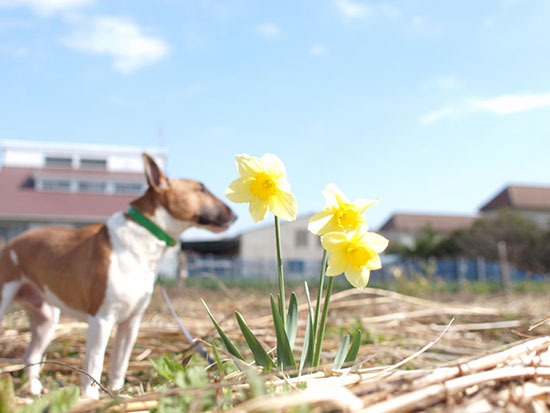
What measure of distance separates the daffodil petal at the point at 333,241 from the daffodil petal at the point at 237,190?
10.6 inches

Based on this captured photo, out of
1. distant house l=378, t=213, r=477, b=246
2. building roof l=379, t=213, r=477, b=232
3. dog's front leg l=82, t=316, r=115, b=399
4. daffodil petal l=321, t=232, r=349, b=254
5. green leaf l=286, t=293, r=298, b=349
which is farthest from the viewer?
building roof l=379, t=213, r=477, b=232

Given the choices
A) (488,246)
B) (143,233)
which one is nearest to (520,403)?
(143,233)

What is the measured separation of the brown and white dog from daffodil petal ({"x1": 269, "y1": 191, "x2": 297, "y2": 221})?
1.58m

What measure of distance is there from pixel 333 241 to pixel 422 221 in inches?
1704

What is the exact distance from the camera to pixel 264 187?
1402 millimetres

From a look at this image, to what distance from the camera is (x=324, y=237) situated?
4.39ft

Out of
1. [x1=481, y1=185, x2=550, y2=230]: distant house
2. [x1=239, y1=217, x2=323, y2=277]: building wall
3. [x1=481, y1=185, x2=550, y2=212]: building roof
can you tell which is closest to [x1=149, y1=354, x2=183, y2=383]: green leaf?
[x1=239, y1=217, x2=323, y2=277]: building wall

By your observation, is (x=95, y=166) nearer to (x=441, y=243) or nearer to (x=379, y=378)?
(x=441, y=243)

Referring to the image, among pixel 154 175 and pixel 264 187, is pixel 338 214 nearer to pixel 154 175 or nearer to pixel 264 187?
pixel 264 187

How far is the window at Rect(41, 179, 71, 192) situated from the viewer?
28875 millimetres

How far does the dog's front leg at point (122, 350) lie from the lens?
2738mm

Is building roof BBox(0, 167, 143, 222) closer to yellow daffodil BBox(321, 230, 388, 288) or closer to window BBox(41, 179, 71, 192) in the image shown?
window BBox(41, 179, 71, 192)

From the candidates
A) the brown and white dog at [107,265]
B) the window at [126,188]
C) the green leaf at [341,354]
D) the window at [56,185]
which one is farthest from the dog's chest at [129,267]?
the window at [56,185]

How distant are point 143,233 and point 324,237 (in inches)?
70.0
